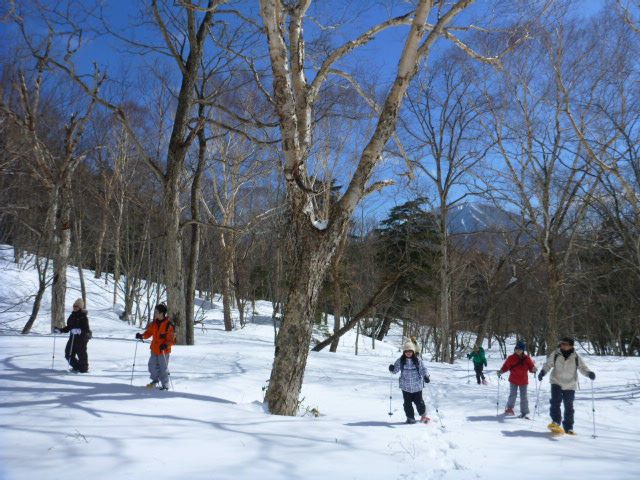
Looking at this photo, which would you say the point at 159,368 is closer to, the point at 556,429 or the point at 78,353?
the point at 78,353

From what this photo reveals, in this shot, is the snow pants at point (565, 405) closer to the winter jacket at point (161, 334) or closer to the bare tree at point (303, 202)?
the bare tree at point (303, 202)

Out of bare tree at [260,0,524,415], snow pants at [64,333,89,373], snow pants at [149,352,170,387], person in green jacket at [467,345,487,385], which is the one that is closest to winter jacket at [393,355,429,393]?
bare tree at [260,0,524,415]

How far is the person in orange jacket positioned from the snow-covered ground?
0.34m

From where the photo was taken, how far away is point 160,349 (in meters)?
6.81

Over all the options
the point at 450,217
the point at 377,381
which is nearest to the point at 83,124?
the point at 377,381

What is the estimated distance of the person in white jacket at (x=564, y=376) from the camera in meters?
6.88

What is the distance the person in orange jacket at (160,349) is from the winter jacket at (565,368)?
592 cm

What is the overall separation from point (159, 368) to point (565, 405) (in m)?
6.28

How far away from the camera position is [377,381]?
11.3 metres

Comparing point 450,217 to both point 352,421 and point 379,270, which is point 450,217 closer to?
point 379,270

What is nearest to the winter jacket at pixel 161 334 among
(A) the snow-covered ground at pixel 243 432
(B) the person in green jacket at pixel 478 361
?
(A) the snow-covered ground at pixel 243 432

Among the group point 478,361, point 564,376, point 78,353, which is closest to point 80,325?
point 78,353

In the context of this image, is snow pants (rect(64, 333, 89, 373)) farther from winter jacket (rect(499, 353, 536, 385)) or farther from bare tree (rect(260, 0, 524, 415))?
winter jacket (rect(499, 353, 536, 385))

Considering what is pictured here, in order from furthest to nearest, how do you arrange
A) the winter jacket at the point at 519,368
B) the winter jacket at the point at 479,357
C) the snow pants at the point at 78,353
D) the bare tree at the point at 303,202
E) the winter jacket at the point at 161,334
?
the winter jacket at the point at 479,357
the winter jacket at the point at 519,368
the snow pants at the point at 78,353
the winter jacket at the point at 161,334
the bare tree at the point at 303,202
